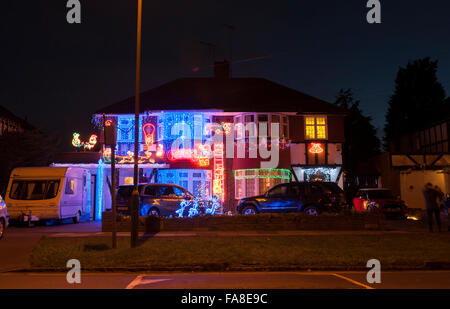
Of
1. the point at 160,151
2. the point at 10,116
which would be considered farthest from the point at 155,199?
the point at 10,116

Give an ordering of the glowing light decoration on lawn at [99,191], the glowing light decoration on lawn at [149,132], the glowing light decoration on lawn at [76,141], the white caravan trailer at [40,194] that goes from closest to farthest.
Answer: the white caravan trailer at [40,194]
the glowing light decoration on lawn at [76,141]
the glowing light decoration on lawn at [99,191]
the glowing light decoration on lawn at [149,132]

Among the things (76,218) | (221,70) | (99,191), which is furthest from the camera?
(221,70)

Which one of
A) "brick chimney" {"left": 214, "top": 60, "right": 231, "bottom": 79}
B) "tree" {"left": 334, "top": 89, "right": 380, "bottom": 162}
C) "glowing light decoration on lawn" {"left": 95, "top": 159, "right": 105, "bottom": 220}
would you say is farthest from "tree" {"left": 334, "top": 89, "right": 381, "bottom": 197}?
"glowing light decoration on lawn" {"left": 95, "top": 159, "right": 105, "bottom": 220}

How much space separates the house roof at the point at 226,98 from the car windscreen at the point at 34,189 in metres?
7.34

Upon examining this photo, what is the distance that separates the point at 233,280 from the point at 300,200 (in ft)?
35.5

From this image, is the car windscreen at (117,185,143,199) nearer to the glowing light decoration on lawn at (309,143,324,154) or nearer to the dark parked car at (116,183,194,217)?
the dark parked car at (116,183,194,217)

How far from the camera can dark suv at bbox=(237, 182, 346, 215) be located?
17.9m

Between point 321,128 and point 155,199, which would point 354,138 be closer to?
point 321,128

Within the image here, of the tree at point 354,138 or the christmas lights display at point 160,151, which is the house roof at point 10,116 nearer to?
the christmas lights display at point 160,151

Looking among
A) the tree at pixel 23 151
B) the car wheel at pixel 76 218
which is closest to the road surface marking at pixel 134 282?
the car wheel at pixel 76 218

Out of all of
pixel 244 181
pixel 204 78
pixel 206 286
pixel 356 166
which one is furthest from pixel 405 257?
pixel 356 166

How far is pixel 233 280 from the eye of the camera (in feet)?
26.1

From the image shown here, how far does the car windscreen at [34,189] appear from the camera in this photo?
19.1m

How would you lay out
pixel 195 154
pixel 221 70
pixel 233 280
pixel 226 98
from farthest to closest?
pixel 221 70 → pixel 226 98 → pixel 195 154 → pixel 233 280
